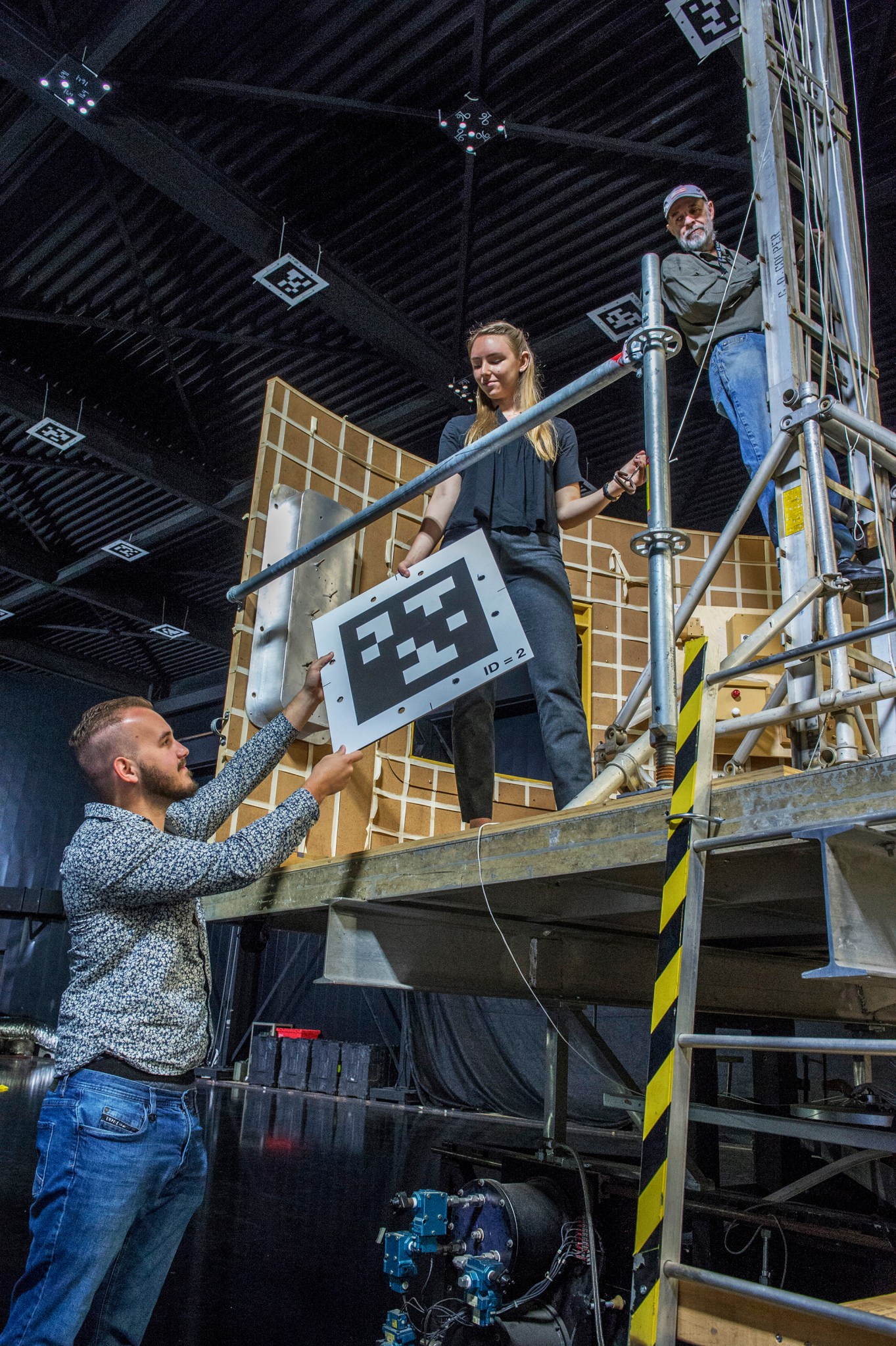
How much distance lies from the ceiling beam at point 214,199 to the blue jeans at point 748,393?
15.3 feet

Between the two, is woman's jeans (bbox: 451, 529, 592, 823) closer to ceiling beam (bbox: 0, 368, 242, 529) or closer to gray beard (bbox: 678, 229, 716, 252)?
gray beard (bbox: 678, 229, 716, 252)

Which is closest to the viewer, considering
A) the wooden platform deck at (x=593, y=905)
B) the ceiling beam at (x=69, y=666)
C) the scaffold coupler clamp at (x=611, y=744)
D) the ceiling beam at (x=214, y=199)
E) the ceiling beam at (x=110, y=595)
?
the wooden platform deck at (x=593, y=905)

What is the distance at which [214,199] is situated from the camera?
674 cm

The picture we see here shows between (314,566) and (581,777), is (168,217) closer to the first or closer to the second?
(314,566)

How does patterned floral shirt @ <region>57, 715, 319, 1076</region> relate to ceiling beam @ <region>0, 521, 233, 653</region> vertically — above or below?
below

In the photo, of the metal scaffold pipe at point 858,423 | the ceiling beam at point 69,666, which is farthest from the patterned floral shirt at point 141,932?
the ceiling beam at point 69,666

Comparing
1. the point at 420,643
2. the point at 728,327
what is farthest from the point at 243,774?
the point at 728,327

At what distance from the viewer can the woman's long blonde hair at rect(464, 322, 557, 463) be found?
3316mm

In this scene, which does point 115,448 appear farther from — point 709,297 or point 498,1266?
point 498,1266

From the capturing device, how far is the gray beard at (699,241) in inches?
153

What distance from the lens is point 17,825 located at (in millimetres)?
17266

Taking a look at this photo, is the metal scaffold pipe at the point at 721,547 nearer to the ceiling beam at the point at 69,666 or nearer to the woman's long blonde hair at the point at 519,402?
the woman's long blonde hair at the point at 519,402

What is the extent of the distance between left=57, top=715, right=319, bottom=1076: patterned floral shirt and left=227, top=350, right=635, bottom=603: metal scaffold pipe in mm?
1097

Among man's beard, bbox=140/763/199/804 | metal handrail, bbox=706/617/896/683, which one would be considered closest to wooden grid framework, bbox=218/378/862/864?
man's beard, bbox=140/763/199/804
